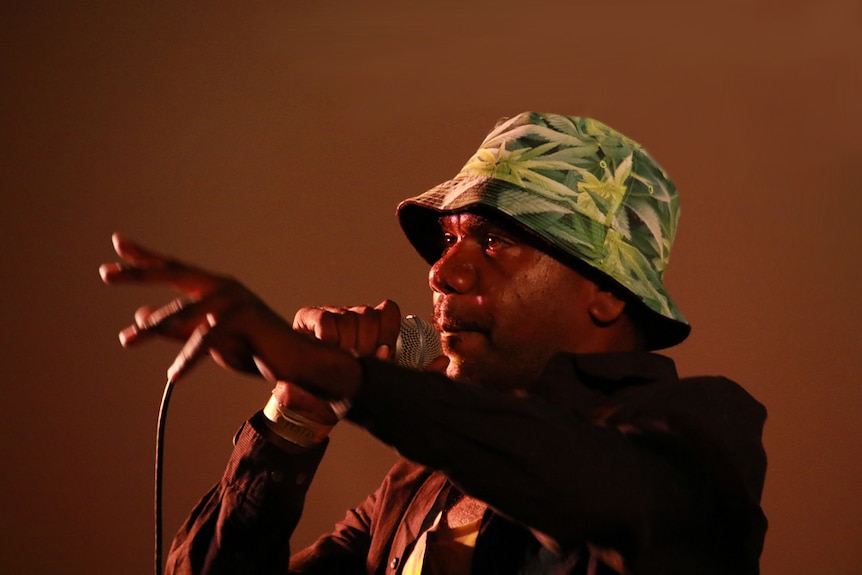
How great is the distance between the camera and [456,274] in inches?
61.6

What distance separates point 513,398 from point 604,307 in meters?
0.48

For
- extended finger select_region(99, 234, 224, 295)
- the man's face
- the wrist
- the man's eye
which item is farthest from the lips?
extended finger select_region(99, 234, 224, 295)

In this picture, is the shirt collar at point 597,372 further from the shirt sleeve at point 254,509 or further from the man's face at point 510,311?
the shirt sleeve at point 254,509

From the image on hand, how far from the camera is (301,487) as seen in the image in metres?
1.70

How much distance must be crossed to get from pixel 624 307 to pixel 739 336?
1.05 metres

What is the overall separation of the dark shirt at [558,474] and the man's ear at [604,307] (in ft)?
0.36

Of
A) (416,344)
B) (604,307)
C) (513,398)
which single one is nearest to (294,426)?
(416,344)

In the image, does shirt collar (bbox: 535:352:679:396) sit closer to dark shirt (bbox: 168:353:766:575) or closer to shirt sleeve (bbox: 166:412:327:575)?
dark shirt (bbox: 168:353:766:575)

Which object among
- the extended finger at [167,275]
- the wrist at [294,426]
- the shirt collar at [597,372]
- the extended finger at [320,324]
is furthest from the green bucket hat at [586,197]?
the extended finger at [167,275]

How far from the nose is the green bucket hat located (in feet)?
0.25

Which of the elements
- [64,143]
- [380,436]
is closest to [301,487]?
[380,436]

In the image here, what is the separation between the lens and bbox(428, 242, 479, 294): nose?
156 cm

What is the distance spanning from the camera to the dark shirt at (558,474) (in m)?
1.09

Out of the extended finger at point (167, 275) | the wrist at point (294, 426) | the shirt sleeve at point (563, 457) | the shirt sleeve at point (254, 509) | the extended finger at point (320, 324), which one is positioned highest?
the extended finger at point (167, 275)
